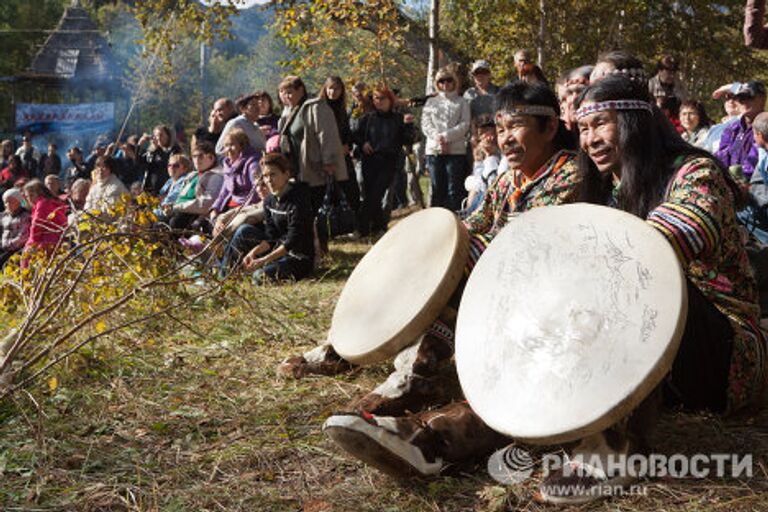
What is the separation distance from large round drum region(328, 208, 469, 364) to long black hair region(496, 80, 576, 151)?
52 cm

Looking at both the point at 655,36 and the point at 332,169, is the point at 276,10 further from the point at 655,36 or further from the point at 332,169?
the point at 655,36

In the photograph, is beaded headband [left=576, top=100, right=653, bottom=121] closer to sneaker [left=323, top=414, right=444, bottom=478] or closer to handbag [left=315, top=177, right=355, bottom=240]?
sneaker [left=323, top=414, right=444, bottom=478]

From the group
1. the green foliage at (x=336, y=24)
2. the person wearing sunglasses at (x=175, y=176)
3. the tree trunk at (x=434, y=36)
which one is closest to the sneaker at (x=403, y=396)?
the person wearing sunglasses at (x=175, y=176)

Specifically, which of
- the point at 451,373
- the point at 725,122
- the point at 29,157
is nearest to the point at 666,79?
the point at 725,122

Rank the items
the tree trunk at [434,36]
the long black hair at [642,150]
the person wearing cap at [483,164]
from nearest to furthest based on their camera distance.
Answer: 1. the long black hair at [642,150]
2. the person wearing cap at [483,164]
3. the tree trunk at [434,36]

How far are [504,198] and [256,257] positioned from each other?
→ 135 inches

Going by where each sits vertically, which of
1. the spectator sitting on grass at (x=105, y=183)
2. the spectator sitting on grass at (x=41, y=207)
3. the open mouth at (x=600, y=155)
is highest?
the open mouth at (x=600, y=155)

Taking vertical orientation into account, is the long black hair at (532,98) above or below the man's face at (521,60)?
below

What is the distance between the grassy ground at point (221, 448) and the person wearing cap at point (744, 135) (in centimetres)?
337

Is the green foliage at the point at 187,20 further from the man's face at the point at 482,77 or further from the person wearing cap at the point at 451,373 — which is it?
the person wearing cap at the point at 451,373

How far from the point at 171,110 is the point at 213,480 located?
4326cm

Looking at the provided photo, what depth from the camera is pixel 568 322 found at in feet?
7.49

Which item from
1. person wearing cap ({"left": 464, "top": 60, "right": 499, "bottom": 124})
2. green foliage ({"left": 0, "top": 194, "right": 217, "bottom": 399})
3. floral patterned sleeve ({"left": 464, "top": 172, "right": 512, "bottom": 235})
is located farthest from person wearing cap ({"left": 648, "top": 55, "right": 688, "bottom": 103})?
floral patterned sleeve ({"left": 464, "top": 172, "right": 512, "bottom": 235})

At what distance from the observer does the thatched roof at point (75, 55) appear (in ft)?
118
